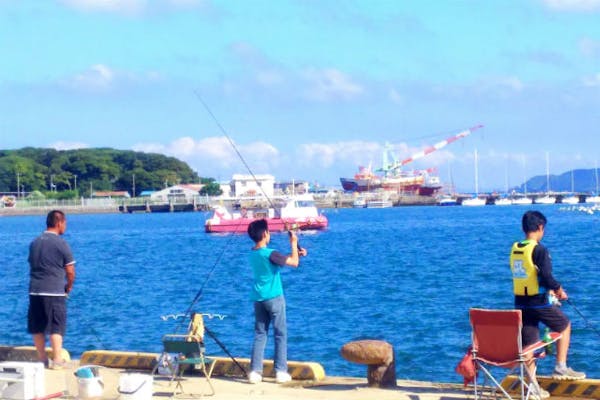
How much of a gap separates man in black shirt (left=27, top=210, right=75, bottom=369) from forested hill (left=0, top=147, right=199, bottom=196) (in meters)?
158

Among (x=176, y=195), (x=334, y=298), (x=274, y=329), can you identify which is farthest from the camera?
(x=176, y=195)

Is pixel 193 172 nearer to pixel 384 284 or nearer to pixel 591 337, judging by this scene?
pixel 384 284

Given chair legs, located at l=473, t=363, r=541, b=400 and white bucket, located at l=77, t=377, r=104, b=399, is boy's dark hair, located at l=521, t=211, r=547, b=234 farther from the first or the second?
white bucket, located at l=77, t=377, r=104, b=399

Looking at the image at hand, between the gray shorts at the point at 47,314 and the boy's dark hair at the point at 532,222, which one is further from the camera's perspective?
the gray shorts at the point at 47,314

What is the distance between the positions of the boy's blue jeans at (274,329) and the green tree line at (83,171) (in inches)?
6235

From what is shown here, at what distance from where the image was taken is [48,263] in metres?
9.86

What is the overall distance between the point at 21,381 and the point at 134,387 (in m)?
0.98

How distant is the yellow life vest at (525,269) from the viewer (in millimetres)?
8344

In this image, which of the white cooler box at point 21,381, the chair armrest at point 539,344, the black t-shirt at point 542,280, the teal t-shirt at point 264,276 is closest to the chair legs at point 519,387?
the chair armrest at point 539,344

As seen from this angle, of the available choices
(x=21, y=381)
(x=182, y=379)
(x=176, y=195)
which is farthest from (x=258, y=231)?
(x=176, y=195)

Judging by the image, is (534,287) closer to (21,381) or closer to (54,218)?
(21,381)

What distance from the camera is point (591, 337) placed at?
1761cm

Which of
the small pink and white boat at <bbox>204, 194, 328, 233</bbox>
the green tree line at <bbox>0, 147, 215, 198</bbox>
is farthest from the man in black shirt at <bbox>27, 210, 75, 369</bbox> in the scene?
the green tree line at <bbox>0, 147, 215, 198</bbox>

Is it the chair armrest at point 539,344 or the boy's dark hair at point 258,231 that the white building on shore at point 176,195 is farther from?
the chair armrest at point 539,344
